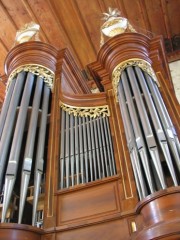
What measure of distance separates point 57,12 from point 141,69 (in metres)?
2.38

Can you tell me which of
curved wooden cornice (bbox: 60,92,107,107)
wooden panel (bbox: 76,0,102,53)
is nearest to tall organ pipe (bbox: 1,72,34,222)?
curved wooden cornice (bbox: 60,92,107,107)

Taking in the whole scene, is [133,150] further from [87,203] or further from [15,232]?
[15,232]

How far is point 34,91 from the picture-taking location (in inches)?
139

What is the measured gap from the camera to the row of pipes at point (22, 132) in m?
2.43

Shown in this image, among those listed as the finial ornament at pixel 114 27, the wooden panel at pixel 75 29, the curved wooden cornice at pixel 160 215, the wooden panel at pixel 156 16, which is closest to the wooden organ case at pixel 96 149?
the curved wooden cornice at pixel 160 215

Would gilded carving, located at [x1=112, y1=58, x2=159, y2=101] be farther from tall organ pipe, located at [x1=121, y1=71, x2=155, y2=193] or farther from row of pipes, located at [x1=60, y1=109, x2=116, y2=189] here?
row of pipes, located at [x1=60, y1=109, x2=116, y2=189]

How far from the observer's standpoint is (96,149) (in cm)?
289

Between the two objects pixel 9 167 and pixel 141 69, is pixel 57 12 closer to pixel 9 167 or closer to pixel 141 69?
pixel 141 69

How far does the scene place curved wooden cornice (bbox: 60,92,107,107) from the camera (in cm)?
347

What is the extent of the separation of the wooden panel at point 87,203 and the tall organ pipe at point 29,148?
0.33 m

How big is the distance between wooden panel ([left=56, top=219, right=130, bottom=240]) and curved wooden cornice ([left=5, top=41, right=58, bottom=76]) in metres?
2.21

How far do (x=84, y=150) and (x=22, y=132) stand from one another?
0.62m

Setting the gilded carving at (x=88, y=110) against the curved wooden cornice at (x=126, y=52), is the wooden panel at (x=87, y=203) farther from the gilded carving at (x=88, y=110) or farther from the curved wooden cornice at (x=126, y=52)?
the curved wooden cornice at (x=126, y=52)

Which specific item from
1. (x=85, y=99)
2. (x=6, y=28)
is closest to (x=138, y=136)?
(x=85, y=99)
